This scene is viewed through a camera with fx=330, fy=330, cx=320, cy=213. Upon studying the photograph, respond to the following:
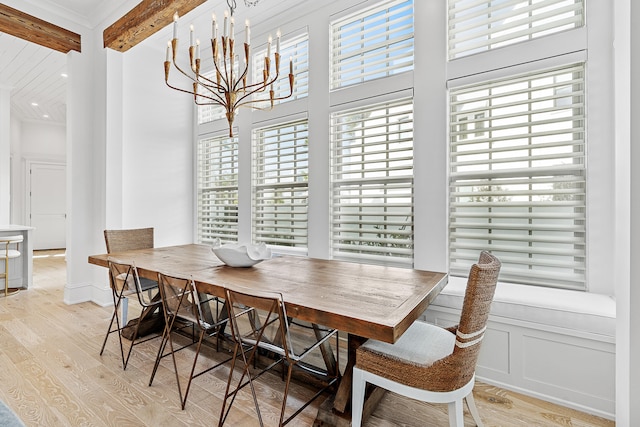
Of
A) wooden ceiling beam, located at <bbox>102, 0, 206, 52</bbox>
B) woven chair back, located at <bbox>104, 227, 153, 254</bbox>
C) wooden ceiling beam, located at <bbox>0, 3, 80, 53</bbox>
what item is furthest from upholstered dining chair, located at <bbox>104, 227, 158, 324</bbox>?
wooden ceiling beam, located at <bbox>0, 3, 80, 53</bbox>

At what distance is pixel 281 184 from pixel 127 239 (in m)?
1.64

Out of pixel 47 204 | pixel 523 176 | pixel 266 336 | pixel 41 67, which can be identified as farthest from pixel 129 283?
pixel 47 204

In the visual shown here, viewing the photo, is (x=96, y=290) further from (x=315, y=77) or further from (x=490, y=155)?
(x=490, y=155)

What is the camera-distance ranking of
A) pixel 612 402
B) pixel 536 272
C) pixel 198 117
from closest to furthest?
1. pixel 612 402
2. pixel 536 272
3. pixel 198 117

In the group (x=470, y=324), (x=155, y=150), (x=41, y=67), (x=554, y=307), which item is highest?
(x=41, y=67)

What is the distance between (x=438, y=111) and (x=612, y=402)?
6.88 ft

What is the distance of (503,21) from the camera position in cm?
243

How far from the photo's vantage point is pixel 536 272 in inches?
90.7

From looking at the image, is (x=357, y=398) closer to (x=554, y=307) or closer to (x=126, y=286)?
(x=554, y=307)

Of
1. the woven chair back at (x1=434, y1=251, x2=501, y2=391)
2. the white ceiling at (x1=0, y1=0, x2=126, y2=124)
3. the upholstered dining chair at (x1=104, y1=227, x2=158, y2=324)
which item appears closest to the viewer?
the woven chair back at (x1=434, y1=251, x2=501, y2=391)

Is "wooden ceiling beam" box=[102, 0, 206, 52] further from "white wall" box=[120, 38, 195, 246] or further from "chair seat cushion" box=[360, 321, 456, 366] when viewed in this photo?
"chair seat cushion" box=[360, 321, 456, 366]

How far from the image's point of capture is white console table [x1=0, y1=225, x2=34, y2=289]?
452 centimetres

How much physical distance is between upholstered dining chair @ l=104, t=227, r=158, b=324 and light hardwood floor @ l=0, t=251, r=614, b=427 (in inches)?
22.3

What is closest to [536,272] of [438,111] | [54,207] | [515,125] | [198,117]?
[515,125]
